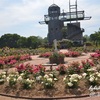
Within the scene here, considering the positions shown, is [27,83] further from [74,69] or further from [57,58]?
[57,58]

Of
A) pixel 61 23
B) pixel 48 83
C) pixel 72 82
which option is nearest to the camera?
pixel 72 82

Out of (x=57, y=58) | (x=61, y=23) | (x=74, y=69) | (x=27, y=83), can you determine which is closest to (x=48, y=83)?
(x=27, y=83)

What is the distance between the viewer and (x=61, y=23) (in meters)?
65.9

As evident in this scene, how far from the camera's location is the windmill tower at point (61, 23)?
2474 inches

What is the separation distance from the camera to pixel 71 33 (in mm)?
63250

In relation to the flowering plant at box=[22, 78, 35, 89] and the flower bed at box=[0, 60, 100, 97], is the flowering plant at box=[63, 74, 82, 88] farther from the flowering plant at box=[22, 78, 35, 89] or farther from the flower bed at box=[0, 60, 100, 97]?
the flowering plant at box=[22, 78, 35, 89]

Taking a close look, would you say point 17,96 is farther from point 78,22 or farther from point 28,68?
point 78,22

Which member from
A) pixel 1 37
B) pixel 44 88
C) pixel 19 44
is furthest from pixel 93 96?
pixel 1 37

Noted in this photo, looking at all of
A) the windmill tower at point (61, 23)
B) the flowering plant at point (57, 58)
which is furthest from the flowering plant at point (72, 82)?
the windmill tower at point (61, 23)

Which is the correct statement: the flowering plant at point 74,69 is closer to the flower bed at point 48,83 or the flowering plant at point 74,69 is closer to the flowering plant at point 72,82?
the flower bed at point 48,83

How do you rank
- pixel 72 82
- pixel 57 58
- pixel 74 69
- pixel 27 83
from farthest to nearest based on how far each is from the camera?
pixel 57 58
pixel 74 69
pixel 27 83
pixel 72 82

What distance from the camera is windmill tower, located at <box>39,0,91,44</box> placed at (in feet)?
206

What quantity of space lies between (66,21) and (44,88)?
55870 millimetres

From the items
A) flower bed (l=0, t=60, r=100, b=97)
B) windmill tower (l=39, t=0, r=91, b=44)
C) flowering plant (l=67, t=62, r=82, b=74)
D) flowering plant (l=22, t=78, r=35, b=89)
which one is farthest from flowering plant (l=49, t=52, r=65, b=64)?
windmill tower (l=39, t=0, r=91, b=44)
